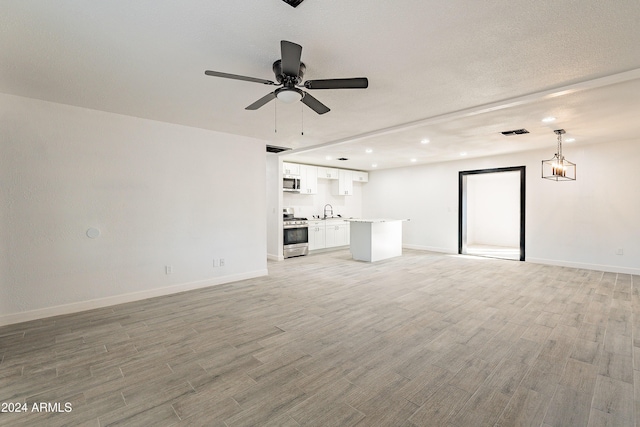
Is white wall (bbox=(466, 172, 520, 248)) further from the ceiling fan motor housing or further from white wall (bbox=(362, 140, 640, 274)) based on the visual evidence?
the ceiling fan motor housing

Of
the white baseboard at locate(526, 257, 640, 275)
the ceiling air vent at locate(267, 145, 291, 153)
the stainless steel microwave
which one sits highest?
the ceiling air vent at locate(267, 145, 291, 153)

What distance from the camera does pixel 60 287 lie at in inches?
141

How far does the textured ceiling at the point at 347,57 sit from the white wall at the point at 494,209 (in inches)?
213

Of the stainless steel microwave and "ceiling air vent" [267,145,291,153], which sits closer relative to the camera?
"ceiling air vent" [267,145,291,153]

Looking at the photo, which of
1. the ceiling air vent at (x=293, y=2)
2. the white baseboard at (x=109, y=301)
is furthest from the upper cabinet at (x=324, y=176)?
the ceiling air vent at (x=293, y=2)

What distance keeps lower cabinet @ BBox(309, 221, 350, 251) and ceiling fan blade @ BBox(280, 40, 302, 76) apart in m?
6.01

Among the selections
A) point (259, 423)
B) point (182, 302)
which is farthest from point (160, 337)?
point (259, 423)

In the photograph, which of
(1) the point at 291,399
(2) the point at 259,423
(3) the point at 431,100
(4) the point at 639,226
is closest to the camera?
(2) the point at 259,423

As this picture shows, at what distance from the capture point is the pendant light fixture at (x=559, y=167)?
4.92 meters

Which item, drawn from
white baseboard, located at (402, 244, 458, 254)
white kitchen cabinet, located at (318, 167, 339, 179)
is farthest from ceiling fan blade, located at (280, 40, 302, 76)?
white baseboard, located at (402, 244, 458, 254)

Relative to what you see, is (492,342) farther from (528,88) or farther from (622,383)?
(528,88)

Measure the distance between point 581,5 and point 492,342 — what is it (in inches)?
112

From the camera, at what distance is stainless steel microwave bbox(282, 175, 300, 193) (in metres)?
7.79

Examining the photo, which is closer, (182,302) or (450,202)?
(182,302)
